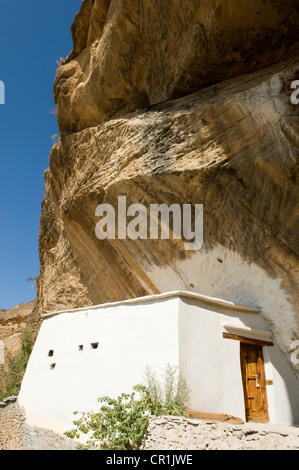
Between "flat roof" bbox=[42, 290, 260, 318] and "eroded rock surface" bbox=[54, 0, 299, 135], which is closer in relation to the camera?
"flat roof" bbox=[42, 290, 260, 318]

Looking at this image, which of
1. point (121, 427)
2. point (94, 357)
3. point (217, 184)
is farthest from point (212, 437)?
point (217, 184)

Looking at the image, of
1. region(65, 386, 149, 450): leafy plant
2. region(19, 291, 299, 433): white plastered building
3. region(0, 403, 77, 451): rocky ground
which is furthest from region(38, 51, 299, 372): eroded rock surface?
region(0, 403, 77, 451): rocky ground

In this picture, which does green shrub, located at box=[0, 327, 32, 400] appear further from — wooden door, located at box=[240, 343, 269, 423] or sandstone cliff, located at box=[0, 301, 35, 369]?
wooden door, located at box=[240, 343, 269, 423]

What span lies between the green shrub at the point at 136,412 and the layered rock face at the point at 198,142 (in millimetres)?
2557

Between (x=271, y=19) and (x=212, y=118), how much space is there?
1.85 metres

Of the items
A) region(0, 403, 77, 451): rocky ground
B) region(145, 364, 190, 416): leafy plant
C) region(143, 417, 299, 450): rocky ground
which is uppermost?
region(145, 364, 190, 416): leafy plant

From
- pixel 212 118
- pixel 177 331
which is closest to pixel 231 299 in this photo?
pixel 177 331

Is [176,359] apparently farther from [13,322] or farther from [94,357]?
[13,322]

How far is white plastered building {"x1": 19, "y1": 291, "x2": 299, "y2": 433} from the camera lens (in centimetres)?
566

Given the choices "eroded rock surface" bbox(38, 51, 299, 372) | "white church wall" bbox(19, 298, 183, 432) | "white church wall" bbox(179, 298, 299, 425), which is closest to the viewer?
"white church wall" bbox(179, 298, 299, 425)

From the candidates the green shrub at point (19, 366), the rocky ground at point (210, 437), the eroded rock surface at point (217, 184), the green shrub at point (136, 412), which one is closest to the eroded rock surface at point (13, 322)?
the green shrub at point (19, 366)

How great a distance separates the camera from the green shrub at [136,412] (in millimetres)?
4609

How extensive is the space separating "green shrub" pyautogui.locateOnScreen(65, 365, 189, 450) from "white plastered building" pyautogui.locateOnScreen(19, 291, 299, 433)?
22 cm

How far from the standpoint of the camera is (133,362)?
235 inches
